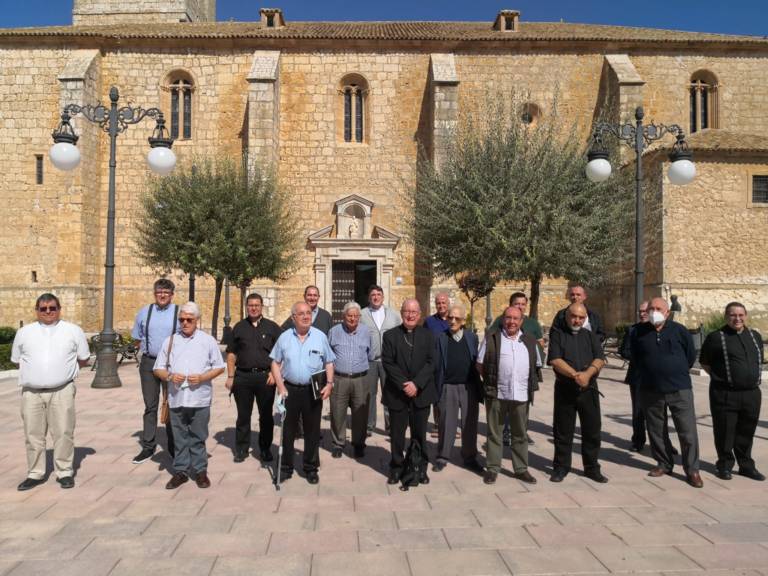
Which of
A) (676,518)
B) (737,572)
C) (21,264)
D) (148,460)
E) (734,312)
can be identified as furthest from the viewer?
(21,264)

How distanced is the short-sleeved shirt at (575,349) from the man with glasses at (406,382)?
1.12m

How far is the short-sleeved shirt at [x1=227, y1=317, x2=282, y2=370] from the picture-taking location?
5.54 metres

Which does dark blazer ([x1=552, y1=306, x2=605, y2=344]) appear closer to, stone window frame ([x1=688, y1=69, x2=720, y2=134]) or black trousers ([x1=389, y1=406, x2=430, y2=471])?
black trousers ([x1=389, y1=406, x2=430, y2=471])

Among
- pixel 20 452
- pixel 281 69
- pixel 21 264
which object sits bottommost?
pixel 20 452

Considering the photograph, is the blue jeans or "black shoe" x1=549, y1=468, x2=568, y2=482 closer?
the blue jeans

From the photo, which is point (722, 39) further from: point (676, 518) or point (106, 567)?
point (106, 567)

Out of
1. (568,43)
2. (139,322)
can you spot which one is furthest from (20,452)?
(568,43)

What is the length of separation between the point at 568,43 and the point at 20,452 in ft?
66.1

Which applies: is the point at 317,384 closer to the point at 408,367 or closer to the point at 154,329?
the point at 408,367

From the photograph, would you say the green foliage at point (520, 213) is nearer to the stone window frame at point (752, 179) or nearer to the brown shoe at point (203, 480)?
the stone window frame at point (752, 179)

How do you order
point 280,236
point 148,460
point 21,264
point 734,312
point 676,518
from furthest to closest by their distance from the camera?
point 21,264 < point 280,236 < point 148,460 < point 734,312 < point 676,518

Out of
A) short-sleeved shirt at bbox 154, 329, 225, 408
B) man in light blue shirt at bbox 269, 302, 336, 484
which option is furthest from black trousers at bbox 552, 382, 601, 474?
short-sleeved shirt at bbox 154, 329, 225, 408

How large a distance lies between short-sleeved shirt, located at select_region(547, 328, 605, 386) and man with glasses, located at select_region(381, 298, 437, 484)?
1.12m

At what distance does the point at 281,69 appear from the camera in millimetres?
20656
